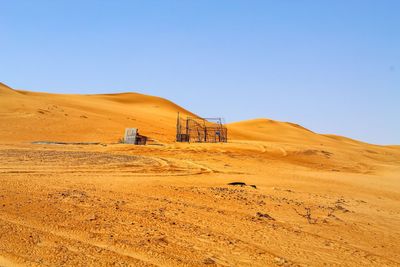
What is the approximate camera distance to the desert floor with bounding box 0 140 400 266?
5777mm

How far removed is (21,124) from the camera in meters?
34.9

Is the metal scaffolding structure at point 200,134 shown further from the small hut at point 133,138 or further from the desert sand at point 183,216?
the desert sand at point 183,216

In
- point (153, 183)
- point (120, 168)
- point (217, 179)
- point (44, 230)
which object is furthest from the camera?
point (120, 168)

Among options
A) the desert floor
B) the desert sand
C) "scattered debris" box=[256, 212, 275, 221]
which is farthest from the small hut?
"scattered debris" box=[256, 212, 275, 221]

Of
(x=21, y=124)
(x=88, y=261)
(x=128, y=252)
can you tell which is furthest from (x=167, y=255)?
(x=21, y=124)

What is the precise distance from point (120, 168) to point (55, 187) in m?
5.06

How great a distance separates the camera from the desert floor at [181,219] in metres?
5.78

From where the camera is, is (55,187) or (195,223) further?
(55,187)

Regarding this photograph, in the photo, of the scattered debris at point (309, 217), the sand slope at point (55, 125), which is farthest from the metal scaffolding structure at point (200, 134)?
the scattered debris at point (309, 217)

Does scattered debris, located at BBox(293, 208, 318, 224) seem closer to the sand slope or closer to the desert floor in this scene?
the desert floor

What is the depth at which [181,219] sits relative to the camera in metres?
7.66

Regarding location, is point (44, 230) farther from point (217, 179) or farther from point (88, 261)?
point (217, 179)

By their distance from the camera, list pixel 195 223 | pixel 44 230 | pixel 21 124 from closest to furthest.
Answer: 1. pixel 44 230
2. pixel 195 223
3. pixel 21 124

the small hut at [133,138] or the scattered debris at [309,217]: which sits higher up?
the small hut at [133,138]
